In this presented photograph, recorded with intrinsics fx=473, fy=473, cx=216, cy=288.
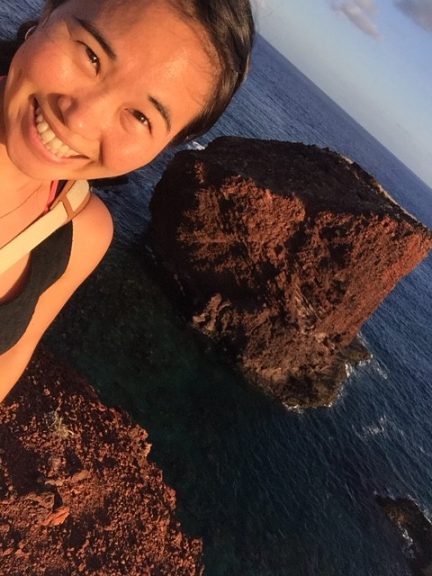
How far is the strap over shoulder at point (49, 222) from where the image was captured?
2.18 meters

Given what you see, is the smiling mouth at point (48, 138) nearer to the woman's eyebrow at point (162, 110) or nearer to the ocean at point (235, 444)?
the woman's eyebrow at point (162, 110)

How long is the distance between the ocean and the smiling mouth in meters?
11.7

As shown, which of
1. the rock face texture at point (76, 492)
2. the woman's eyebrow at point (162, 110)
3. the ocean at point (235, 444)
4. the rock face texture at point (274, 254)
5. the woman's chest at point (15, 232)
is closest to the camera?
the woman's eyebrow at point (162, 110)

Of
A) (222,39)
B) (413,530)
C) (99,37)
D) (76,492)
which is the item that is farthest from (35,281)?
(413,530)

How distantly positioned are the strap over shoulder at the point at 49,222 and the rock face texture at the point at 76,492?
660 cm

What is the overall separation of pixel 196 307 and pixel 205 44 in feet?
54.3

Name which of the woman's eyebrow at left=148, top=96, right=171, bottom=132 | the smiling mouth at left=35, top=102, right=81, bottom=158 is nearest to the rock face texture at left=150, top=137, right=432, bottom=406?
the woman's eyebrow at left=148, top=96, right=171, bottom=132

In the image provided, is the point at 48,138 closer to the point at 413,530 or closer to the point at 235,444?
the point at 235,444

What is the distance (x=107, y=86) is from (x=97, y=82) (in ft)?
0.14

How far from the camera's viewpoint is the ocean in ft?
43.4

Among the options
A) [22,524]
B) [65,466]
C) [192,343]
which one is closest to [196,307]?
[192,343]

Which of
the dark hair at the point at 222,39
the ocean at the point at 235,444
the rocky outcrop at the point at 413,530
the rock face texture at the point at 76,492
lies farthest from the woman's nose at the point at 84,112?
the rocky outcrop at the point at 413,530

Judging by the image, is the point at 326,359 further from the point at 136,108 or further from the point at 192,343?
the point at 136,108

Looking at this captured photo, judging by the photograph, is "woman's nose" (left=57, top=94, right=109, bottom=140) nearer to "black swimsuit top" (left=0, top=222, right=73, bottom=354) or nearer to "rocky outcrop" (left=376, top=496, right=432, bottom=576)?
"black swimsuit top" (left=0, top=222, right=73, bottom=354)
